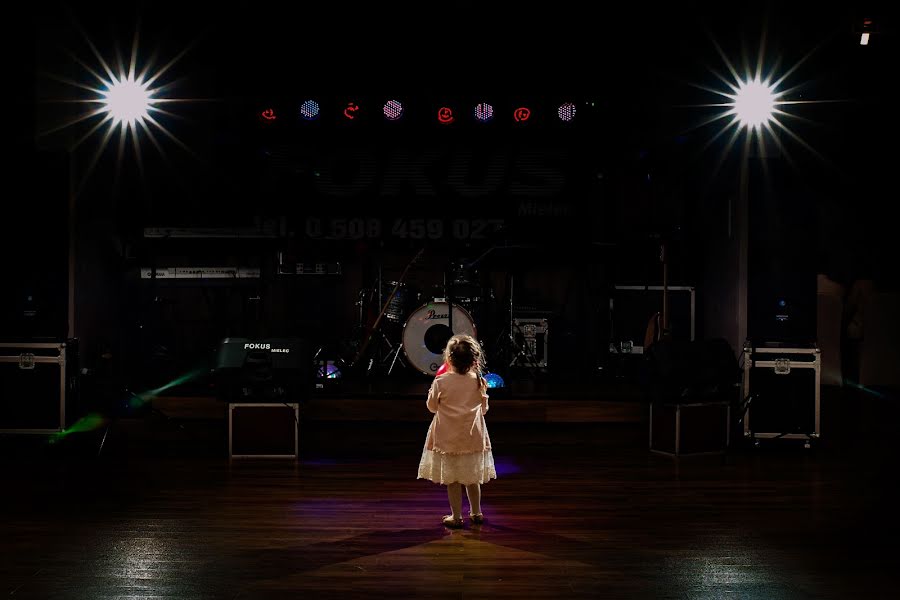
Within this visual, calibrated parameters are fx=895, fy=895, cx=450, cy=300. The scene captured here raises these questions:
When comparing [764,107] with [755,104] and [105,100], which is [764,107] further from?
[105,100]

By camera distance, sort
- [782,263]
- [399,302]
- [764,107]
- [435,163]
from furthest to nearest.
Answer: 1. [435,163]
2. [399,302]
3. [764,107]
4. [782,263]

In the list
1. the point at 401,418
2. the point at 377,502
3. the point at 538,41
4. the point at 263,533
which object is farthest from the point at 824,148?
the point at 263,533

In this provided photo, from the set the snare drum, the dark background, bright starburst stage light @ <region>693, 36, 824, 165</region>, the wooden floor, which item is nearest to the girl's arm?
the wooden floor

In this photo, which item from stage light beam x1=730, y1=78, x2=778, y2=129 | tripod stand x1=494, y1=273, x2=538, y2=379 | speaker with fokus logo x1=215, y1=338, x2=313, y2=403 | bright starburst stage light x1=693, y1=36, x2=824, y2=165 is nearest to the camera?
speaker with fokus logo x1=215, y1=338, x2=313, y2=403

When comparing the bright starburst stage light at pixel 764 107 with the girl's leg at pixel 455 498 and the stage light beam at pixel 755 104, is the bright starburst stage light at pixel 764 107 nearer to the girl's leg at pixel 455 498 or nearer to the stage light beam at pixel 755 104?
the stage light beam at pixel 755 104

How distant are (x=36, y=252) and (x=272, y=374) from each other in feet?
9.24

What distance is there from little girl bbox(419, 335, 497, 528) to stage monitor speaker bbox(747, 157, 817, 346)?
367cm

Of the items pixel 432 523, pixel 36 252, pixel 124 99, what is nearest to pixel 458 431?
pixel 432 523

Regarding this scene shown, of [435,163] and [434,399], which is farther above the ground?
[435,163]

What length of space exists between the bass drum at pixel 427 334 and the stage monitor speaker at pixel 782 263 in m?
3.10

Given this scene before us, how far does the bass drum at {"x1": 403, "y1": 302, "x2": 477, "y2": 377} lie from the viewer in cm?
970

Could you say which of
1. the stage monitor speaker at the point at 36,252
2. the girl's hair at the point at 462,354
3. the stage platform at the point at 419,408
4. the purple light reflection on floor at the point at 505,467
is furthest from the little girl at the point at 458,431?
the stage monitor speaker at the point at 36,252

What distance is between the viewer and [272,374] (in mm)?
6918

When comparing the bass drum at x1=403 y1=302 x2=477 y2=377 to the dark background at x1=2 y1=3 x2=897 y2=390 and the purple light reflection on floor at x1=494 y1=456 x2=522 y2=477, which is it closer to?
the dark background at x1=2 y1=3 x2=897 y2=390
